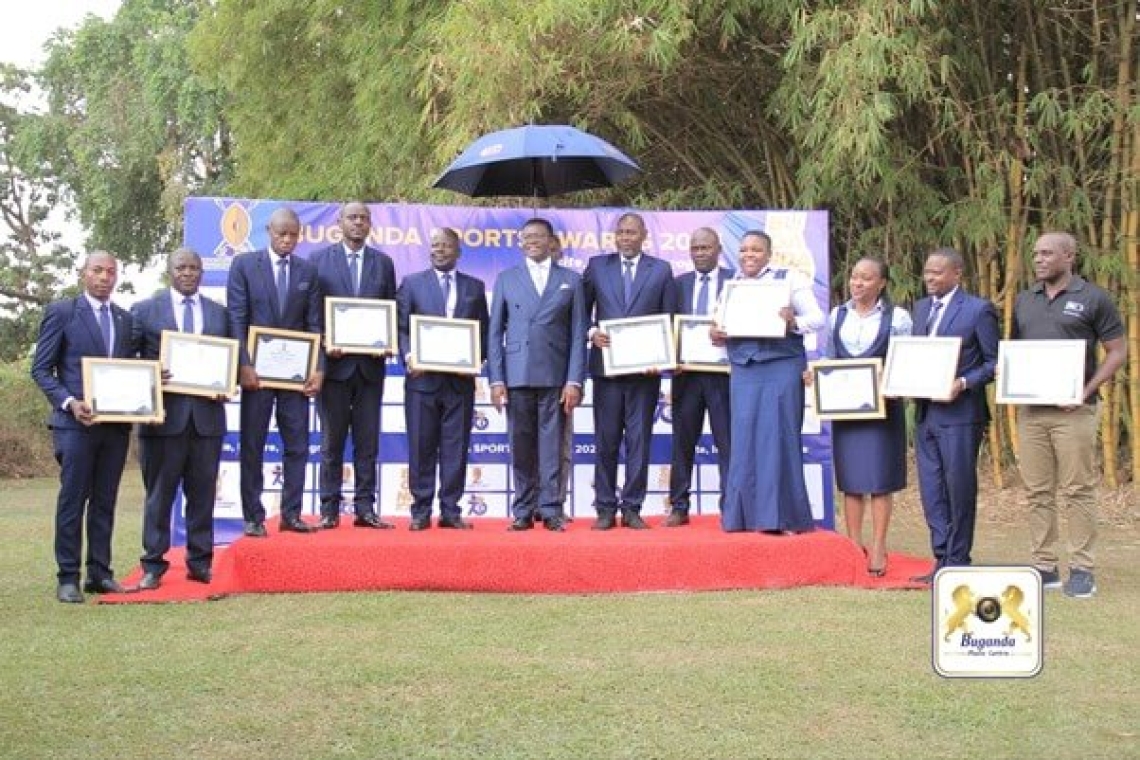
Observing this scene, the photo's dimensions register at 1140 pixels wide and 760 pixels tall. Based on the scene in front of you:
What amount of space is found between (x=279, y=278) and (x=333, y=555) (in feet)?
5.32

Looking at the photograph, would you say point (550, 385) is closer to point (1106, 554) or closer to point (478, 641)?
point (478, 641)

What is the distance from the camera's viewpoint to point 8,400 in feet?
64.0

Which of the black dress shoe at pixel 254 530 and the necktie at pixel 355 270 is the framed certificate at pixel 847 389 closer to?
the necktie at pixel 355 270

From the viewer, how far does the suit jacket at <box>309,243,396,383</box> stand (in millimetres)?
7734

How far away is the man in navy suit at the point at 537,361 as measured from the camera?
7770 millimetres

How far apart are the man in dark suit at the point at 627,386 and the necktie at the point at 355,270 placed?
1.30 metres

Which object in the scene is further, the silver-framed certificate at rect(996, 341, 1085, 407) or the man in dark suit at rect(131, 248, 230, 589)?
the man in dark suit at rect(131, 248, 230, 589)

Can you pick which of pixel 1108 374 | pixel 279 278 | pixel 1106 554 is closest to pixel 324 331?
pixel 279 278

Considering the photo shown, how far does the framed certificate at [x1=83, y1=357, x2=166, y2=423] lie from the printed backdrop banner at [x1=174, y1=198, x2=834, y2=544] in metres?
2.44

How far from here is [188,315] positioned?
730 cm

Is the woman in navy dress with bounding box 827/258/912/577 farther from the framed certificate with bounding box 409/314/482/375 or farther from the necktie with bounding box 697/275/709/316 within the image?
the framed certificate with bounding box 409/314/482/375

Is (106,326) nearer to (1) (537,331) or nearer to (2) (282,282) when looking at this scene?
(2) (282,282)

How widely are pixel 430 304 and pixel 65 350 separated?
200cm

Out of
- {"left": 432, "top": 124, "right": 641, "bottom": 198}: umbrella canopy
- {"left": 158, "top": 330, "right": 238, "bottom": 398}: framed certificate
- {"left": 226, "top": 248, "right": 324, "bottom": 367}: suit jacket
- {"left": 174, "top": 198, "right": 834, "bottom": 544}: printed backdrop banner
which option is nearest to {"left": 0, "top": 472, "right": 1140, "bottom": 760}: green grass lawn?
{"left": 158, "top": 330, "right": 238, "bottom": 398}: framed certificate
